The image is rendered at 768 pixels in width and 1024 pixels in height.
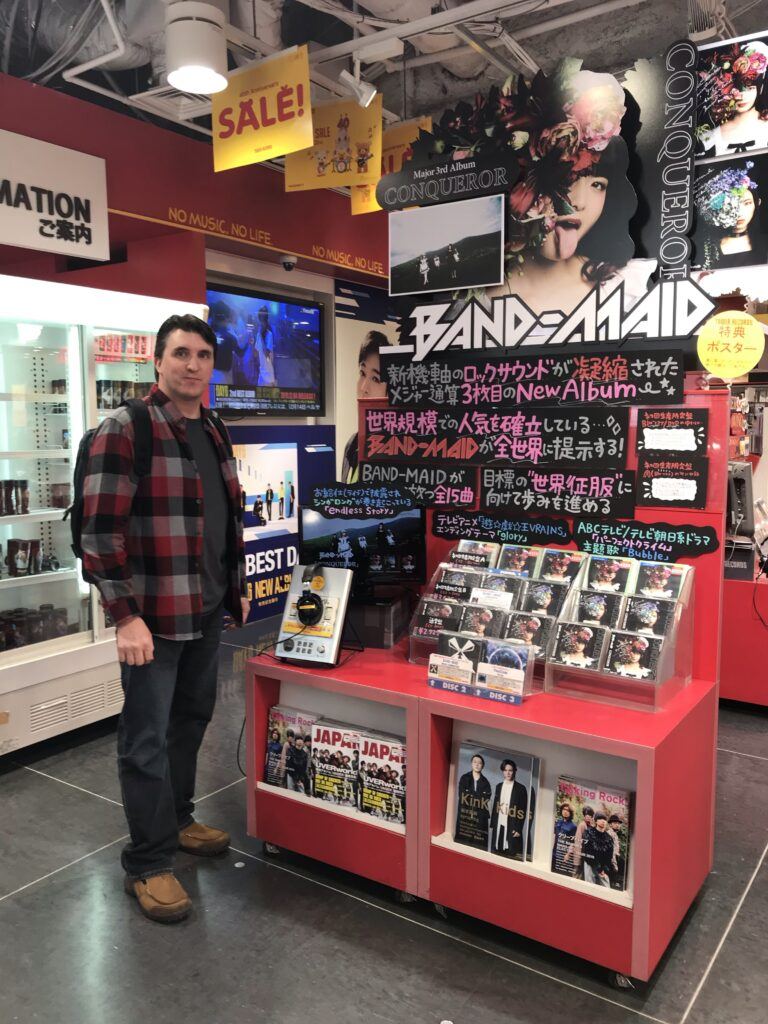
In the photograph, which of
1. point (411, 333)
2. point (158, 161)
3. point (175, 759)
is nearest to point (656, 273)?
point (411, 333)

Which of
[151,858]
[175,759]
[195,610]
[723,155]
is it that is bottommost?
[151,858]

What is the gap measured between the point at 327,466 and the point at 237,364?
139 cm

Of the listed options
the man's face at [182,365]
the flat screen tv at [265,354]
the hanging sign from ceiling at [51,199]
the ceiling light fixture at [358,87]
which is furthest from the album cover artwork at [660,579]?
the flat screen tv at [265,354]

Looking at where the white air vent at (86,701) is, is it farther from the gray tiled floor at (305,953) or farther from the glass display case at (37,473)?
the gray tiled floor at (305,953)

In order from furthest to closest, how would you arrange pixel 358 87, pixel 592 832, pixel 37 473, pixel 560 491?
1. pixel 358 87
2. pixel 37 473
3. pixel 560 491
4. pixel 592 832

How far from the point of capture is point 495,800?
2.36m

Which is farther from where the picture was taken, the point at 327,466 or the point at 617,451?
the point at 327,466

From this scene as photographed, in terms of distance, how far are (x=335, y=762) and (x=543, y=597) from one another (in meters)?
0.89

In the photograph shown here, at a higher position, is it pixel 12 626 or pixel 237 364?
pixel 237 364

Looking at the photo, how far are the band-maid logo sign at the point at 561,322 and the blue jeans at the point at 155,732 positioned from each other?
1336 millimetres

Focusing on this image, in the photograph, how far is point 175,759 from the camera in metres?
2.85

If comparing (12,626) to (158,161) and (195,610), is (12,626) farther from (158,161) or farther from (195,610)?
(158,161)

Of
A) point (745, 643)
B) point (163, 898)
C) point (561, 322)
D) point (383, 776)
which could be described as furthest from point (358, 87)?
point (163, 898)

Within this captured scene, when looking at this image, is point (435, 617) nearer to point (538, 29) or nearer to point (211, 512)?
point (211, 512)
